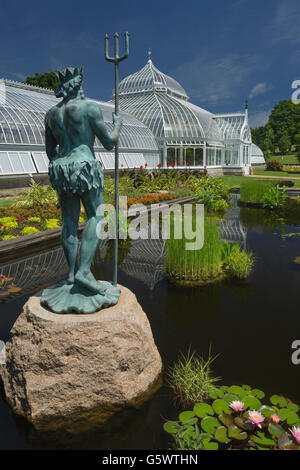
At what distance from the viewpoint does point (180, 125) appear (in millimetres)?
25578

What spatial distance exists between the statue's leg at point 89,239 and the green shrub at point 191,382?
104 centimetres

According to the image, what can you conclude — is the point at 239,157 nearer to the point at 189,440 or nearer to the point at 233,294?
the point at 233,294

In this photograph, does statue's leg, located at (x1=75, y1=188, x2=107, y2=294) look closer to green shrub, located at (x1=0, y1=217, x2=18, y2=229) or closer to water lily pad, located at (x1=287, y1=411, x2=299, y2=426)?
Answer: water lily pad, located at (x1=287, y1=411, x2=299, y2=426)

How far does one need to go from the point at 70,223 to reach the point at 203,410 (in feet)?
6.51

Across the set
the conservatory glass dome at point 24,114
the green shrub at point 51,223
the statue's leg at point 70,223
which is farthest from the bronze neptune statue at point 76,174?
the conservatory glass dome at point 24,114

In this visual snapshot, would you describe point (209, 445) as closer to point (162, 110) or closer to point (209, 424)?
point (209, 424)

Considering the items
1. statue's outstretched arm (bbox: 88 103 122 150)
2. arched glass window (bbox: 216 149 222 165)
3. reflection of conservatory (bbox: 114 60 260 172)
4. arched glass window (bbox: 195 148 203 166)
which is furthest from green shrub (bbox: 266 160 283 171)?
statue's outstretched arm (bbox: 88 103 122 150)

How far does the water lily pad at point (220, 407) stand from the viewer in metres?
2.46

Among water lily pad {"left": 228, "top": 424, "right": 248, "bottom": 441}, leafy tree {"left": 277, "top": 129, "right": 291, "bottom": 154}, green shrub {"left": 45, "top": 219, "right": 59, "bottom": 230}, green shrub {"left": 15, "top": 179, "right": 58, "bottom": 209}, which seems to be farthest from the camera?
leafy tree {"left": 277, "top": 129, "right": 291, "bottom": 154}

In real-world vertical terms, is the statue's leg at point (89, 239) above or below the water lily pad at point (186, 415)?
above

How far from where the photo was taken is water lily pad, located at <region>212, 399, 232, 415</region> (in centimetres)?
246

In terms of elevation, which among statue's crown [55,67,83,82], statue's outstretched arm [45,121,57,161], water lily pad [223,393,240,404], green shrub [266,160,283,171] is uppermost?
green shrub [266,160,283,171]

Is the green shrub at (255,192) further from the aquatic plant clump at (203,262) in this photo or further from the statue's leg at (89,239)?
the statue's leg at (89,239)

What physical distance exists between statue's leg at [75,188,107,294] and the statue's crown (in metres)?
0.99
